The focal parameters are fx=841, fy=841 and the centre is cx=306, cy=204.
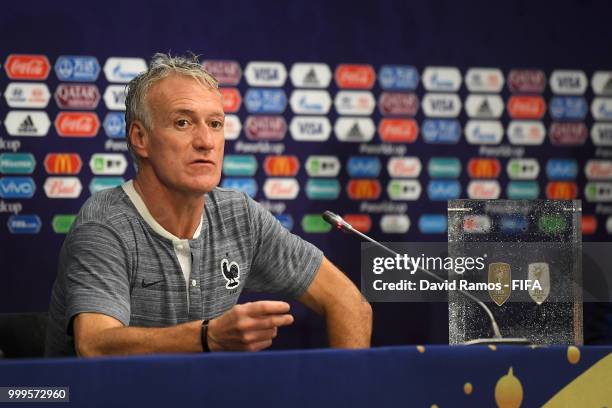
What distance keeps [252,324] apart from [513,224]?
0.56 meters

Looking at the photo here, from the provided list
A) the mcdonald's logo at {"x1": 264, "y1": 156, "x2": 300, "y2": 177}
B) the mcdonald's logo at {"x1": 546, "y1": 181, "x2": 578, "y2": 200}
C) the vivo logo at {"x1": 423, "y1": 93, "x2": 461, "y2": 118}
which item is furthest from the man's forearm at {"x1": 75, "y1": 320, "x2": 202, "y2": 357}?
the mcdonald's logo at {"x1": 546, "y1": 181, "x2": 578, "y2": 200}

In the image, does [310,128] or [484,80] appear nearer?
[310,128]

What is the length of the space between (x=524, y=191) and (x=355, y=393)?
2.79m

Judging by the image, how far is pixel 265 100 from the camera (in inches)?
140

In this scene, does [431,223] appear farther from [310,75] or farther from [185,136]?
[185,136]

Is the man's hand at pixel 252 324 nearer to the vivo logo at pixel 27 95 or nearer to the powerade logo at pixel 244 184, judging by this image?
the powerade logo at pixel 244 184

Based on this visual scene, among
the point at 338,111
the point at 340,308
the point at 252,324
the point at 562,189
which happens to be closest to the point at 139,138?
the point at 340,308

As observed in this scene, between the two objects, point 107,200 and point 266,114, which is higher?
point 266,114

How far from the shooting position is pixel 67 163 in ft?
11.2

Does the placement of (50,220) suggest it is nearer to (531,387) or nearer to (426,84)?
(426,84)

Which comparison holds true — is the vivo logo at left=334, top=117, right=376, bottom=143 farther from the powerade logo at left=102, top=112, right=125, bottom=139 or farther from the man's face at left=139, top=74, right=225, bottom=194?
the man's face at left=139, top=74, right=225, bottom=194

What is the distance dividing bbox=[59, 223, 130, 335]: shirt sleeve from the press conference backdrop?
173cm

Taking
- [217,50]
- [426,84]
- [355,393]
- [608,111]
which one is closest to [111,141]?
[217,50]

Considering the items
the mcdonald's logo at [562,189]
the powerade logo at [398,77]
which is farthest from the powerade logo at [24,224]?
the mcdonald's logo at [562,189]
